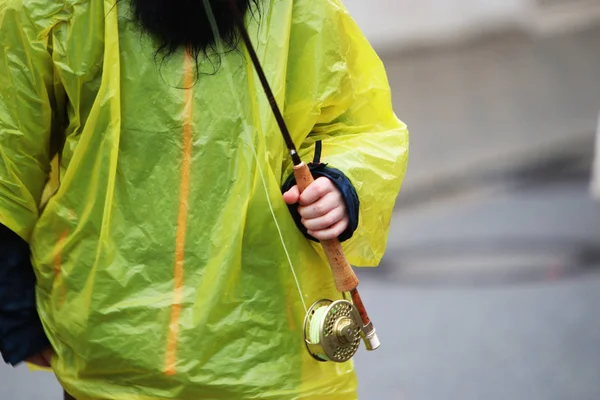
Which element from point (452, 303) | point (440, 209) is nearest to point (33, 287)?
point (452, 303)

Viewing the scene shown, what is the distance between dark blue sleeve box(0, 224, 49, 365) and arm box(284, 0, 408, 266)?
608mm

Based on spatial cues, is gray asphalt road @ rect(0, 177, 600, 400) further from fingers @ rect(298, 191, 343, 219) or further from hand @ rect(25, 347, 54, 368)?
fingers @ rect(298, 191, 343, 219)

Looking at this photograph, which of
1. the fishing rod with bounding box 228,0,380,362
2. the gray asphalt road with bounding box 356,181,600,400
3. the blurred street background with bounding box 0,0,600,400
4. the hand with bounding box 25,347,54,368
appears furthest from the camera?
the blurred street background with bounding box 0,0,600,400

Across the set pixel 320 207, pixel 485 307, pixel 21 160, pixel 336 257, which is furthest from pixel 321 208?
pixel 485 307

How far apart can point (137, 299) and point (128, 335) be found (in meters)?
0.07

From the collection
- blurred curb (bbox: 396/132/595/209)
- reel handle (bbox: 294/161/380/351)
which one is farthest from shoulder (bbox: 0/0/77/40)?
blurred curb (bbox: 396/132/595/209)

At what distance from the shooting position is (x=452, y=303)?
5.43 m

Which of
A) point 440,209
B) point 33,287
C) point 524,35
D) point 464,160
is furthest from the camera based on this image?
point 524,35

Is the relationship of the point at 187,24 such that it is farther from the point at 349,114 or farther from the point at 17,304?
the point at 17,304

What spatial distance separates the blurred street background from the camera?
15.2 feet

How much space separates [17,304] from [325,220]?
2.30 feet

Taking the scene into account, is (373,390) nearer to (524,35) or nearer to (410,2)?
(410,2)

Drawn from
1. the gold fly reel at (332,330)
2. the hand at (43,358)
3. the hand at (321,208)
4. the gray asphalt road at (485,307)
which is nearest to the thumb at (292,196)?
the hand at (321,208)

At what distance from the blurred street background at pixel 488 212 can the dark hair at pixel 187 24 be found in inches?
107
